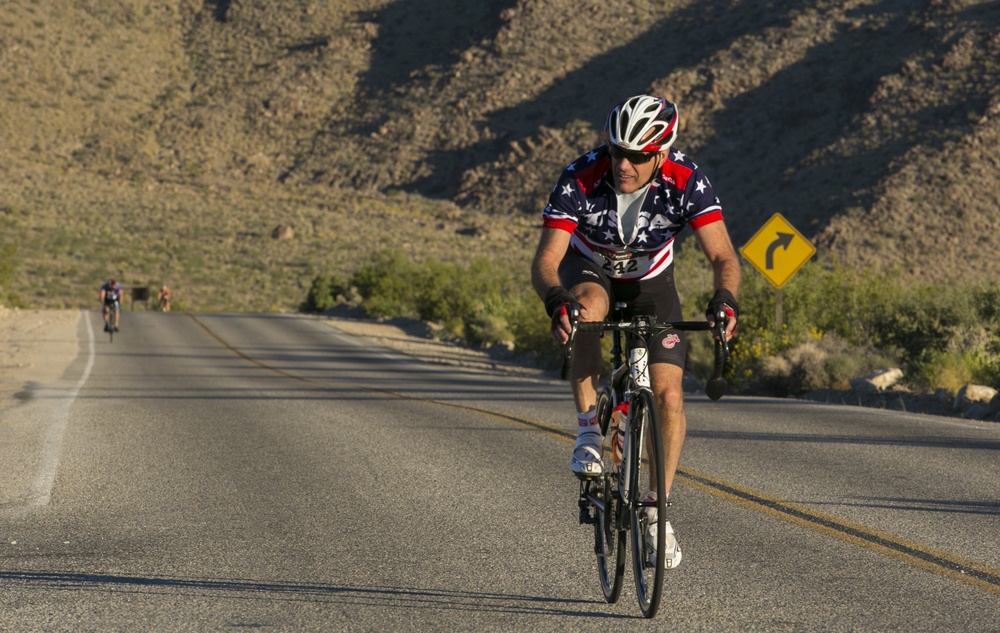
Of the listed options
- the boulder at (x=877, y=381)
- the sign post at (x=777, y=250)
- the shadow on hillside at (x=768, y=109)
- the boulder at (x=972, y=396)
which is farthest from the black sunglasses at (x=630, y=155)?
the shadow on hillside at (x=768, y=109)

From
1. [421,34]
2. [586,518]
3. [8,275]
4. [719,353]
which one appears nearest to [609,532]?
[586,518]

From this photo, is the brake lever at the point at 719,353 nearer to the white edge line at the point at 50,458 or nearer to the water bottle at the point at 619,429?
the water bottle at the point at 619,429

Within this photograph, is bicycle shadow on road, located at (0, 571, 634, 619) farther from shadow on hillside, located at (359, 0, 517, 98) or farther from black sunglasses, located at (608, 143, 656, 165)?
shadow on hillside, located at (359, 0, 517, 98)

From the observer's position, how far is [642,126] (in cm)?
553

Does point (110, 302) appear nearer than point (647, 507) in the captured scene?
No

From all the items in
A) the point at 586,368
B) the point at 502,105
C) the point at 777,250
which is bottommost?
the point at 586,368

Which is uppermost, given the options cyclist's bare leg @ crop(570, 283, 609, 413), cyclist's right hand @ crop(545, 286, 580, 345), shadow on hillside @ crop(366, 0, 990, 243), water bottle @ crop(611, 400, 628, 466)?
shadow on hillside @ crop(366, 0, 990, 243)

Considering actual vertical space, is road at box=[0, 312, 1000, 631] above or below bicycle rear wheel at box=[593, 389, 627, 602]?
below

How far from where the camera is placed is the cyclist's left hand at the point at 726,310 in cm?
532

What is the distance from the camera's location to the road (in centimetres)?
574

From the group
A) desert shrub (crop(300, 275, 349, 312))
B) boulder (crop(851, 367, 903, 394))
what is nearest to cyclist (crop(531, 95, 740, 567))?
boulder (crop(851, 367, 903, 394))

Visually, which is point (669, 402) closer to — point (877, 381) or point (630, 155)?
point (630, 155)

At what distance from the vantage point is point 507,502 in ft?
27.9

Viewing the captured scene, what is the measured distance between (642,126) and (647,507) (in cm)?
166
